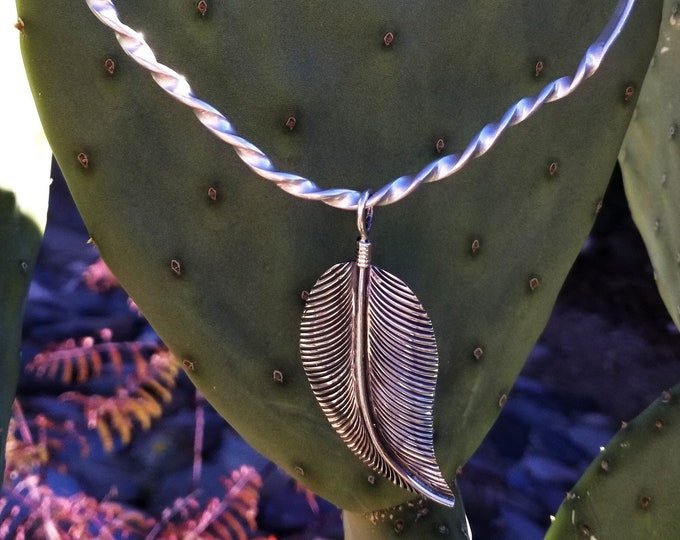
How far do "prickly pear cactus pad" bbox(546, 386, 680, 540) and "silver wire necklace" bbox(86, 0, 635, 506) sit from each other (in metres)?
0.27

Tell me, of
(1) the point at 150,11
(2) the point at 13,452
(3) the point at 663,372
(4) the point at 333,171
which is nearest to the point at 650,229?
(4) the point at 333,171

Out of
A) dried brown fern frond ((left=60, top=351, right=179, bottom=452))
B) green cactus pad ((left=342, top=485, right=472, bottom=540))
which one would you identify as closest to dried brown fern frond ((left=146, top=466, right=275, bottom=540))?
dried brown fern frond ((left=60, top=351, right=179, bottom=452))

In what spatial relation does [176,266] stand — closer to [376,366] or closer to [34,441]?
[376,366]

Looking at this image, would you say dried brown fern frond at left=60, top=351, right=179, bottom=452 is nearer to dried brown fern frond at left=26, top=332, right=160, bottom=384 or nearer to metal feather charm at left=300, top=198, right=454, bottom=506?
dried brown fern frond at left=26, top=332, right=160, bottom=384

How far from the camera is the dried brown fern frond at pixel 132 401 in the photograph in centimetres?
171

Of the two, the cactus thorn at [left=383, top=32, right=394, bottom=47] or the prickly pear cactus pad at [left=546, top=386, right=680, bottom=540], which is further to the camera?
the prickly pear cactus pad at [left=546, top=386, right=680, bottom=540]

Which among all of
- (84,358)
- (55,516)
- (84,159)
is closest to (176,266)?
(84,159)

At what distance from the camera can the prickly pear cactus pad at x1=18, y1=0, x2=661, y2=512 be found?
2.19ft

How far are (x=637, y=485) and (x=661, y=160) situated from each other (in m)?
0.46

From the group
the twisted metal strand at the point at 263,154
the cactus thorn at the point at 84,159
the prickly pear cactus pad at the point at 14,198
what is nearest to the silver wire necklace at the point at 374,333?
the twisted metal strand at the point at 263,154

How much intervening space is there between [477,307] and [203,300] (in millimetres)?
235

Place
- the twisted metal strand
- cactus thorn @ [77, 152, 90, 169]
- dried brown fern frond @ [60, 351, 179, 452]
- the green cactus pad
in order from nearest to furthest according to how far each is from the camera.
→ the twisted metal strand, cactus thorn @ [77, 152, 90, 169], the green cactus pad, dried brown fern frond @ [60, 351, 179, 452]

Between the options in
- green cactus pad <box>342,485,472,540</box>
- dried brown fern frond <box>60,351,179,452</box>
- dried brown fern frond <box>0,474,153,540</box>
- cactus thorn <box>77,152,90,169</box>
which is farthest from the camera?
dried brown fern frond <box>60,351,179,452</box>

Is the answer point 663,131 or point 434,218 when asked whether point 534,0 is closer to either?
point 434,218
